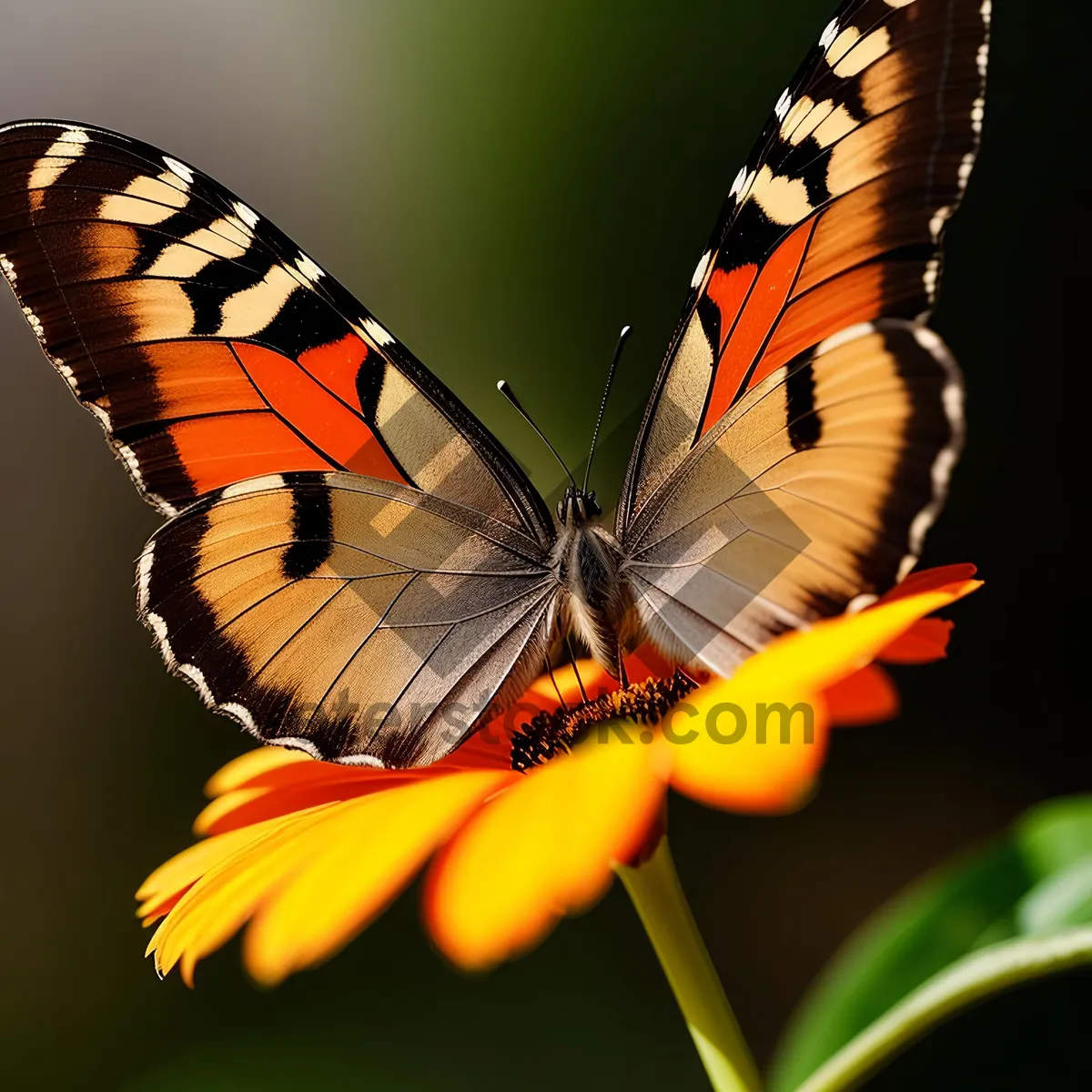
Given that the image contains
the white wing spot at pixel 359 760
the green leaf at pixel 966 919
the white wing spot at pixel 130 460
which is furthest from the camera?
the white wing spot at pixel 130 460

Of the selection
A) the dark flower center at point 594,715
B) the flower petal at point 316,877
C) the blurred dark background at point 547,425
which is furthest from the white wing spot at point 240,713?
the blurred dark background at point 547,425

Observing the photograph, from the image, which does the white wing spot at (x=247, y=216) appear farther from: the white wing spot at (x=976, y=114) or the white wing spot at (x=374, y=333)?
the white wing spot at (x=976, y=114)

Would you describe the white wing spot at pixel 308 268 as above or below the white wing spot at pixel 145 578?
above

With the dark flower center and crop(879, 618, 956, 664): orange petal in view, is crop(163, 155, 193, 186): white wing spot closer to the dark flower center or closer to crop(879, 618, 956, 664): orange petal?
the dark flower center

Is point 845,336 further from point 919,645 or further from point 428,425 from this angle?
point 428,425

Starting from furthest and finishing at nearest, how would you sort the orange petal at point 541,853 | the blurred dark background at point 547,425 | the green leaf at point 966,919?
the blurred dark background at point 547,425 → the green leaf at point 966,919 → the orange petal at point 541,853

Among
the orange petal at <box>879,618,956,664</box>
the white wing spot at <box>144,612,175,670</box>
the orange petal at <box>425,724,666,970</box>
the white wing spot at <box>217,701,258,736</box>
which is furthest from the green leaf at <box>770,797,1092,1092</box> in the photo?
the white wing spot at <box>144,612,175,670</box>

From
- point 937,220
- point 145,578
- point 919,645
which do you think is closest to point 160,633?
point 145,578

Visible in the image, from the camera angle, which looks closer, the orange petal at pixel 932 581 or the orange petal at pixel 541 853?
the orange petal at pixel 541 853
